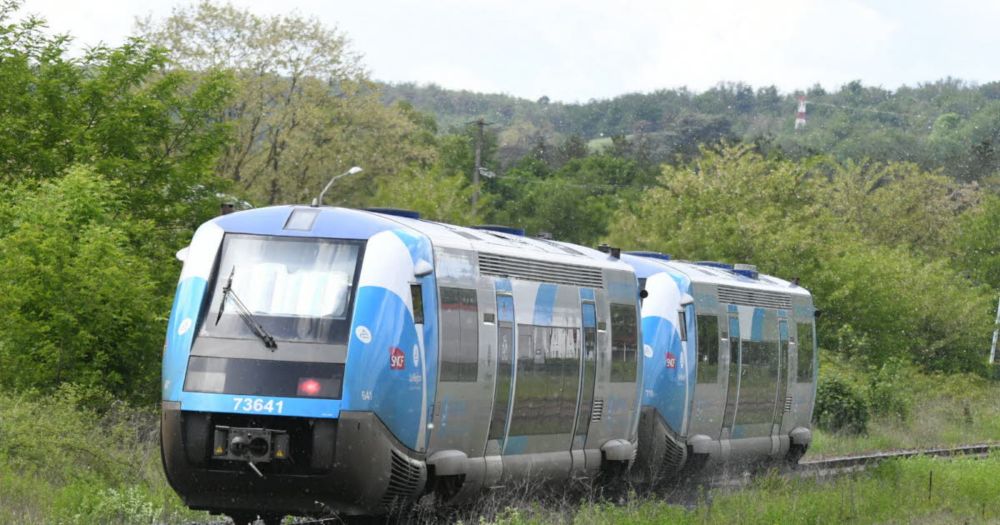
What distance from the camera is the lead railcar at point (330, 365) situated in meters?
A: 11.5

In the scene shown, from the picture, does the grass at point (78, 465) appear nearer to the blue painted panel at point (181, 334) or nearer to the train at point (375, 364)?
the train at point (375, 364)

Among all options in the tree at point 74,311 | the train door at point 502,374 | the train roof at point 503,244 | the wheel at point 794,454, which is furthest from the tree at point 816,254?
the train door at point 502,374

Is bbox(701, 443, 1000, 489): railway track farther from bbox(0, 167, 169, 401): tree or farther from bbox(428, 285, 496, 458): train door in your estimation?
bbox(0, 167, 169, 401): tree

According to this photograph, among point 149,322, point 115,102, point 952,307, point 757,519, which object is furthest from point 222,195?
point 952,307

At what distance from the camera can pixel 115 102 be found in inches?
1012

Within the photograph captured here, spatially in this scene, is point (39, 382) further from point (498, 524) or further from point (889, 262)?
point (889, 262)

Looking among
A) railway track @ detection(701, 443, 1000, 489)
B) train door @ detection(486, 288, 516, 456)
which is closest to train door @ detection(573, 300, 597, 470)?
train door @ detection(486, 288, 516, 456)

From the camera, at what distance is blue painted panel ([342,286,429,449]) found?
11.6m

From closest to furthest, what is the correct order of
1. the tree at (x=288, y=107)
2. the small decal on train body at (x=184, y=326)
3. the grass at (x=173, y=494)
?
the small decal on train body at (x=184, y=326)
the grass at (x=173, y=494)
the tree at (x=288, y=107)

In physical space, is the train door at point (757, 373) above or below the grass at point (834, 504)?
above

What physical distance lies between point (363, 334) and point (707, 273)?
34.5 ft

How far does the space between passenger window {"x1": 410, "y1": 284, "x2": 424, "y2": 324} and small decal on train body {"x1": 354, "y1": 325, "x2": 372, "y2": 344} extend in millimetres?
588

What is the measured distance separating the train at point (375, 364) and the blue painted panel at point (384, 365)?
1 cm

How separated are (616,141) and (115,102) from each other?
99165 mm
